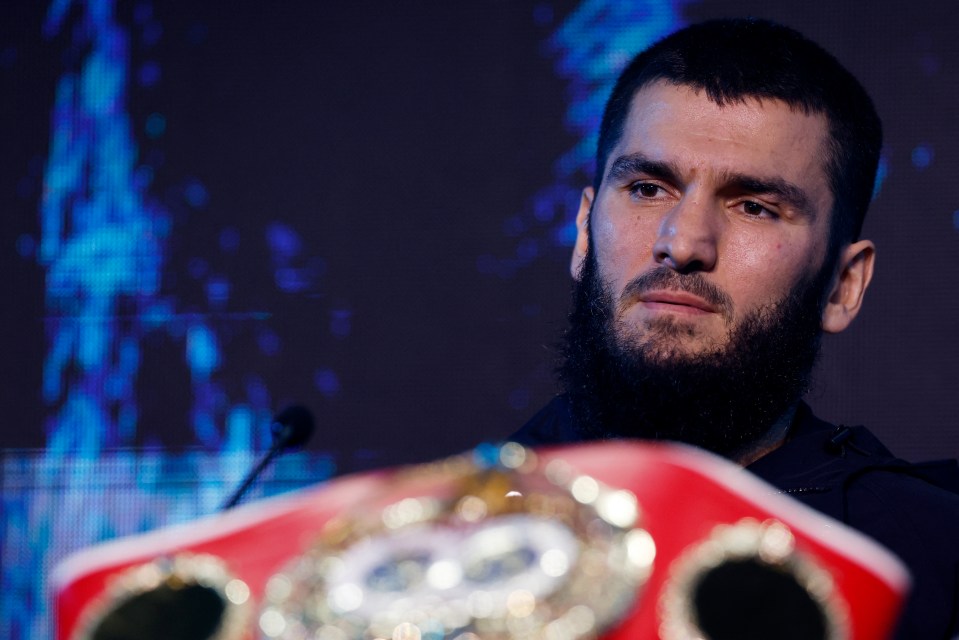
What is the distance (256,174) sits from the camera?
2.53m

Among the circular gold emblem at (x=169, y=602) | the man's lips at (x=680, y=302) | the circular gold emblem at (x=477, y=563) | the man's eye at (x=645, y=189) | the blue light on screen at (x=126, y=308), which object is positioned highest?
the circular gold emblem at (x=477, y=563)

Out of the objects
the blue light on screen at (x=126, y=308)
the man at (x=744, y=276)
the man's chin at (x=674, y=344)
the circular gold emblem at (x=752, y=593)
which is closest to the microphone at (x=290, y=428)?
the man at (x=744, y=276)

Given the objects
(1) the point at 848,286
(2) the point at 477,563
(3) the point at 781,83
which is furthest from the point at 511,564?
(1) the point at 848,286

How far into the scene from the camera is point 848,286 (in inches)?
55.4

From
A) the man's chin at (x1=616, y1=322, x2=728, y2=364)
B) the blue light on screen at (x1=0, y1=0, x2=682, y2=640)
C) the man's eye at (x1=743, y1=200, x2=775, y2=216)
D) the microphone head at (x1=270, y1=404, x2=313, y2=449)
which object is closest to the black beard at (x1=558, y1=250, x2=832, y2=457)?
the man's chin at (x1=616, y1=322, x2=728, y2=364)

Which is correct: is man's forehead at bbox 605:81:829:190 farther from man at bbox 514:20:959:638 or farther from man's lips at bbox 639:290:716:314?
man's lips at bbox 639:290:716:314

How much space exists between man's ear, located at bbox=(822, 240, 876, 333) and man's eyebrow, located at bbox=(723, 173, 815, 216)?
144 millimetres

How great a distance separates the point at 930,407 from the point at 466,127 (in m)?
1.22

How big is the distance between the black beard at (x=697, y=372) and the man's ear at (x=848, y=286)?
36mm

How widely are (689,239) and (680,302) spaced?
0.07 m

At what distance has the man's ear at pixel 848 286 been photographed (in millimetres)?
1374

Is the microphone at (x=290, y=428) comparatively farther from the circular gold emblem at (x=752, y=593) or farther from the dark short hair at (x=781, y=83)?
the circular gold emblem at (x=752, y=593)

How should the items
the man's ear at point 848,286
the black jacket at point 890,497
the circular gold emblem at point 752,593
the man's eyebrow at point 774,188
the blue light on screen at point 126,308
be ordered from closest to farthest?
the circular gold emblem at point 752,593 < the black jacket at point 890,497 < the man's eyebrow at point 774,188 < the man's ear at point 848,286 < the blue light on screen at point 126,308

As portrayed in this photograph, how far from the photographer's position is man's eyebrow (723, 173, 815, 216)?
121 centimetres
